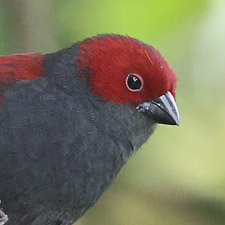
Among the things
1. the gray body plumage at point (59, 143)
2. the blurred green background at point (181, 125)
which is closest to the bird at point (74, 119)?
the gray body plumage at point (59, 143)

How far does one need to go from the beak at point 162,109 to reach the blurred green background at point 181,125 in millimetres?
Result: 878

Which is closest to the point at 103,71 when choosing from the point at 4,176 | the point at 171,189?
the point at 4,176

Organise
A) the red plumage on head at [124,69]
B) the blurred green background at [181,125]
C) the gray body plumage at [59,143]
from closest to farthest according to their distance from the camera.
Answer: the gray body plumage at [59,143]
the red plumage on head at [124,69]
the blurred green background at [181,125]

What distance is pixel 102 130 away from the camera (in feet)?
8.82

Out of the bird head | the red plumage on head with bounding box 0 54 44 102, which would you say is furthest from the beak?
the red plumage on head with bounding box 0 54 44 102

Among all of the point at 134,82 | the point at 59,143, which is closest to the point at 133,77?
the point at 134,82

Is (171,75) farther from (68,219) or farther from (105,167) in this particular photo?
(68,219)

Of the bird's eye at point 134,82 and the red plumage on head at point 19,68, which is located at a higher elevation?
the bird's eye at point 134,82

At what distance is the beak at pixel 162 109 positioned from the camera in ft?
8.81

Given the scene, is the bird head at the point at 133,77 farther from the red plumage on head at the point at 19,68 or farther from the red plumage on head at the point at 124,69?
the red plumage on head at the point at 19,68

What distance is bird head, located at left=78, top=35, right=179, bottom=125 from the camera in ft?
8.77

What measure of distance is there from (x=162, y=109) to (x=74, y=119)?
287 mm

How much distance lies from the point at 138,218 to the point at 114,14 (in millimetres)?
923

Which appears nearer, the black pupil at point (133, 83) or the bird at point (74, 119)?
the bird at point (74, 119)
